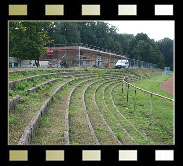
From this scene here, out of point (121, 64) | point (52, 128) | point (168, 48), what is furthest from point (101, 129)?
point (121, 64)

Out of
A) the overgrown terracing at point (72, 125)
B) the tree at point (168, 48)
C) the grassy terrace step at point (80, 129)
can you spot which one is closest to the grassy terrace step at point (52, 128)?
the overgrown terracing at point (72, 125)

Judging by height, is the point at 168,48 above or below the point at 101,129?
above

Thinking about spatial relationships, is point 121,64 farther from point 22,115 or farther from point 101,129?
point 22,115

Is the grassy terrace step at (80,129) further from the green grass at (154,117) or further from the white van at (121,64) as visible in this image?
the white van at (121,64)

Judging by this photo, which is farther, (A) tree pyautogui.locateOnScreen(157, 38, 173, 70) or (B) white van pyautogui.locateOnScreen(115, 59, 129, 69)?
(B) white van pyautogui.locateOnScreen(115, 59, 129, 69)

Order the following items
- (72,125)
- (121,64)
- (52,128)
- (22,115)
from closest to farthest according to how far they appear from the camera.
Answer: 1. (52,128)
2. (22,115)
3. (72,125)
4. (121,64)

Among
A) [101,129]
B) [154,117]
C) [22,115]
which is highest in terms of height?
[22,115]

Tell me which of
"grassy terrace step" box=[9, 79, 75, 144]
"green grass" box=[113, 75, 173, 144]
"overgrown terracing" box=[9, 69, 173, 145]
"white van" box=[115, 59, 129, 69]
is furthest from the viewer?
"white van" box=[115, 59, 129, 69]

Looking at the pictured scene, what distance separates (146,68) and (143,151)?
95.3 ft

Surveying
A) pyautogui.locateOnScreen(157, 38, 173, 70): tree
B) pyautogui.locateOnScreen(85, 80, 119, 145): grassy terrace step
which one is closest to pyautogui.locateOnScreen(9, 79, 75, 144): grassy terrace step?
pyautogui.locateOnScreen(85, 80, 119, 145): grassy terrace step

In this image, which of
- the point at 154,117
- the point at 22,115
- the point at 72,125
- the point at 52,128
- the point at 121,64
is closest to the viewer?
the point at 52,128

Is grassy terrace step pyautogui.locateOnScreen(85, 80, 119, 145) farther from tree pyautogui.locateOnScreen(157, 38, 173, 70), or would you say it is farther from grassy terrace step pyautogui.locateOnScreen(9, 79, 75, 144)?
tree pyautogui.locateOnScreen(157, 38, 173, 70)
